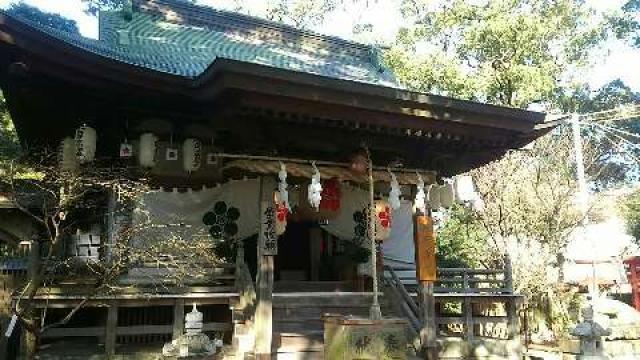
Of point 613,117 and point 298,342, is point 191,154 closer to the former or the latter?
point 298,342

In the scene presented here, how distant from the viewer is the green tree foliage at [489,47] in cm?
1884

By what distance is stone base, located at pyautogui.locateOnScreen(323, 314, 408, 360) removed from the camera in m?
6.33

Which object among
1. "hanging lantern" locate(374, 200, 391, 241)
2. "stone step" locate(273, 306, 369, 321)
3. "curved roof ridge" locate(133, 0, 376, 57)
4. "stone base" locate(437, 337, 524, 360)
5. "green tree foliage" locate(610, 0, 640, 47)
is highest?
"green tree foliage" locate(610, 0, 640, 47)

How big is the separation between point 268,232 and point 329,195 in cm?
180

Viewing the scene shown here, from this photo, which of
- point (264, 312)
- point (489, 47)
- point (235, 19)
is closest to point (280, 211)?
point (264, 312)

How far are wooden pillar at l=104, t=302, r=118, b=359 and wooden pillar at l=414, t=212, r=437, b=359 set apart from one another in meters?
4.63

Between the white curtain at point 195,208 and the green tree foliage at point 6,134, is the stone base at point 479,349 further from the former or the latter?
the green tree foliage at point 6,134

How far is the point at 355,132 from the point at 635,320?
820 centimetres

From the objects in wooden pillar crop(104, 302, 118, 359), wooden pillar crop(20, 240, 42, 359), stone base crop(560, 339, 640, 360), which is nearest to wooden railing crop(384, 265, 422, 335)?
wooden pillar crop(104, 302, 118, 359)

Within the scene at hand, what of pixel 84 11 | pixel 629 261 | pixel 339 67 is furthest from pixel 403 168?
pixel 84 11

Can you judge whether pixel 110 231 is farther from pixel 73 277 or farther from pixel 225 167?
pixel 225 167

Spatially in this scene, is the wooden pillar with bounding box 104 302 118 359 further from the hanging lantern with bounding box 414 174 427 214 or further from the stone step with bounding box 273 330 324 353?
the hanging lantern with bounding box 414 174 427 214

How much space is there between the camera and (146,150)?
343 inches

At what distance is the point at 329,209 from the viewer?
969 centimetres
